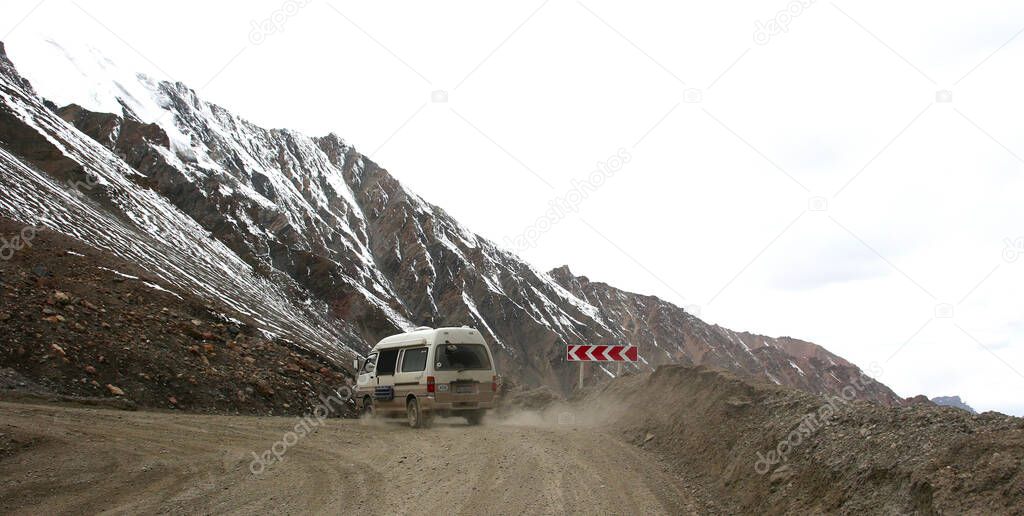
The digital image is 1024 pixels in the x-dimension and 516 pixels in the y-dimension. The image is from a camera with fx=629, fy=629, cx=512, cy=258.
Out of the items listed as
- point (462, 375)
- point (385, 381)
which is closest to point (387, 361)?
point (385, 381)

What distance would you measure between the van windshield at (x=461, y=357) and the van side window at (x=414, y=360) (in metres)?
0.44

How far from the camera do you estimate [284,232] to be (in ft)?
298

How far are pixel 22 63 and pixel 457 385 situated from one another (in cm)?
14111

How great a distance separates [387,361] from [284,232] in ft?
260

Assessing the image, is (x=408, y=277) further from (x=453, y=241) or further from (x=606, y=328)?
(x=606, y=328)

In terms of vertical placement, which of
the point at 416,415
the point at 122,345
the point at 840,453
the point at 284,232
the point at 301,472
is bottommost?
the point at 301,472

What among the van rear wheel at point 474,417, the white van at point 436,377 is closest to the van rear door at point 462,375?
the white van at point 436,377

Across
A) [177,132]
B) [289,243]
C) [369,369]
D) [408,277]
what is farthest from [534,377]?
[369,369]

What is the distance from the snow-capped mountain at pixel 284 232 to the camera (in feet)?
133
